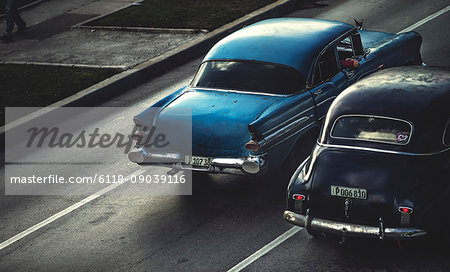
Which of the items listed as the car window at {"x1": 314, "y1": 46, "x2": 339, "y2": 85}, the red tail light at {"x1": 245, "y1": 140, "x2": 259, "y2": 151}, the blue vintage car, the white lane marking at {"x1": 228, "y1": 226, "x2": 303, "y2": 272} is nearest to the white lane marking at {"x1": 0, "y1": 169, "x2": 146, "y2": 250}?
the blue vintage car

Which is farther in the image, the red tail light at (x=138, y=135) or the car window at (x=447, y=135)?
the red tail light at (x=138, y=135)

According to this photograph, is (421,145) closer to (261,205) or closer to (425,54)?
(261,205)

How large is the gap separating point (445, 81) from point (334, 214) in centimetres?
219

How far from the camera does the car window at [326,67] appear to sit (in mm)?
11719

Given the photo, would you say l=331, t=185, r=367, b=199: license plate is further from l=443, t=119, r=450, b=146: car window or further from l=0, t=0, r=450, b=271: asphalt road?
l=443, t=119, r=450, b=146: car window

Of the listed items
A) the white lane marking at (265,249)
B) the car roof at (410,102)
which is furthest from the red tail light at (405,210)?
the white lane marking at (265,249)

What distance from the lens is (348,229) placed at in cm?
878

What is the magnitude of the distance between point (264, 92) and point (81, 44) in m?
9.10

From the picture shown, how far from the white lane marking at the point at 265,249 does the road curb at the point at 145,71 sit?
6.75 m

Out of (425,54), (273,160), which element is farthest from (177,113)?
(425,54)

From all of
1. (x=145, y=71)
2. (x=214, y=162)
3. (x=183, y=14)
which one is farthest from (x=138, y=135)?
(x=183, y=14)

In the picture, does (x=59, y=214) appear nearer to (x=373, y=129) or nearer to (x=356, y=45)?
(x=373, y=129)

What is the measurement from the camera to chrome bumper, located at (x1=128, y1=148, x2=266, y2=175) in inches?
407

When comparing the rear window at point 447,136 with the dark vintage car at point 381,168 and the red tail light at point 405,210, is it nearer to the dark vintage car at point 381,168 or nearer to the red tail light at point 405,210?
the dark vintage car at point 381,168
